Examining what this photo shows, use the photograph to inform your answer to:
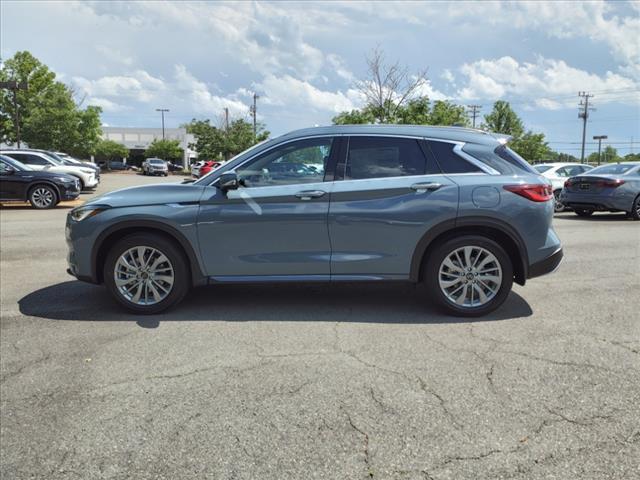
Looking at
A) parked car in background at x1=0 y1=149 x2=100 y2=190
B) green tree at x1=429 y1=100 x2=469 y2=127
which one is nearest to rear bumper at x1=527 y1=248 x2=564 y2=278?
parked car in background at x1=0 y1=149 x2=100 y2=190

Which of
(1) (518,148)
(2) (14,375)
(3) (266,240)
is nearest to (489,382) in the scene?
(3) (266,240)

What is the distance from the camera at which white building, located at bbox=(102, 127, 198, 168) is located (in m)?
90.9

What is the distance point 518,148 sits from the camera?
255 feet

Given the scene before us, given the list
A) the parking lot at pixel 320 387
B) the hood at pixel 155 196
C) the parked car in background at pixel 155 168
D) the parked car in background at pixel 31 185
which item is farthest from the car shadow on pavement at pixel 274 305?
the parked car in background at pixel 155 168

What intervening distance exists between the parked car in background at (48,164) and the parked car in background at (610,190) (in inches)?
625

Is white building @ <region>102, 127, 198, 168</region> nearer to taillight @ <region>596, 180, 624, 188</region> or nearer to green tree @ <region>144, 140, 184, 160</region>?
green tree @ <region>144, 140, 184, 160</region>

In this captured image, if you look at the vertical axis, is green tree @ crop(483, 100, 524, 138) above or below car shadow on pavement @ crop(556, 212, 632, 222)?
above

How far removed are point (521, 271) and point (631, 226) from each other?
27.2 feet

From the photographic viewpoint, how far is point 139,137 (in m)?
94.1

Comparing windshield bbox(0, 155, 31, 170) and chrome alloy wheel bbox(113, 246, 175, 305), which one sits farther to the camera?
windshield bbox(0, 155, 31, 170)

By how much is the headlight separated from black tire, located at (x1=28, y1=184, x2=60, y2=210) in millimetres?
11815

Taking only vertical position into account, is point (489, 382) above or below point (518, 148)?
below

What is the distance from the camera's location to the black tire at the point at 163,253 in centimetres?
473

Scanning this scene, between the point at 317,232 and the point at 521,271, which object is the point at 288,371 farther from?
the point at 521,271
